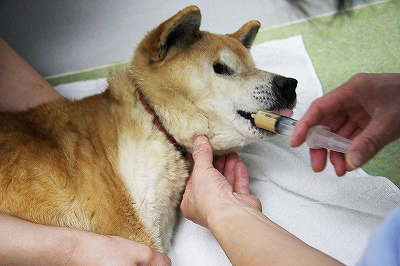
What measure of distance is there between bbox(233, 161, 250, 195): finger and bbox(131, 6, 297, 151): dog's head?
7 cm

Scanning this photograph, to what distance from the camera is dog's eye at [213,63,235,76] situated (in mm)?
1201

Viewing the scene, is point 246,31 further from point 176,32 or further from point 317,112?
point 317,112

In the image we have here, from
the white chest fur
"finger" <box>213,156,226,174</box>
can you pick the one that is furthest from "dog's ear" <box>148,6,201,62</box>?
"finger" <box>213,156,226,174</box>

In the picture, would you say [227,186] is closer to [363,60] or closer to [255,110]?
[255,110]

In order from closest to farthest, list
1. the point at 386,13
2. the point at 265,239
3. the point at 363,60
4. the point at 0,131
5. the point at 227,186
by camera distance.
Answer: the point at 265,239 < the point at 227,186 < the point at 0,131 < the point at 363,60 < the point at 386,13

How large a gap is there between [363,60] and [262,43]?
0.46 meters

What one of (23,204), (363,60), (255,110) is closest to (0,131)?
(23,204)

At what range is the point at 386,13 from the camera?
2016 mm

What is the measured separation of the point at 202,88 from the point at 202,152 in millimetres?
Answer: 181

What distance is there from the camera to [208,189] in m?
0.99

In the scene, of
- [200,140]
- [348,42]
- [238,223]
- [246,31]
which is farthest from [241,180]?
[348,42]

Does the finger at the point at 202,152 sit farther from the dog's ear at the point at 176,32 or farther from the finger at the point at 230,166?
the dog's ear at the point at 176,32

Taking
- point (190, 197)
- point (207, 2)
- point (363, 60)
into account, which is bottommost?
point (190, 197)

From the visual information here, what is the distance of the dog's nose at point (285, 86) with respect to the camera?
1.18 m
